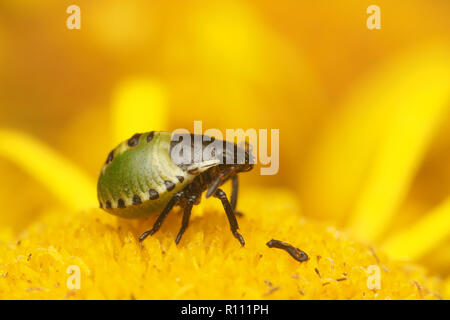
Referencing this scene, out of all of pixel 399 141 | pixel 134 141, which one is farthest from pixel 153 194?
pixel 399 141

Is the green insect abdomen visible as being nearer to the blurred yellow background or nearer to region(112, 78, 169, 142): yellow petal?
the blurred yellow background

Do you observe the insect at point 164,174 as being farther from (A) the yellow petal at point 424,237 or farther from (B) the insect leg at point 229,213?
(A) the yellow petal at point 424,237

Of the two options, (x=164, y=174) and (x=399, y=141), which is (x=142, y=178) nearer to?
(x=164, y=174)

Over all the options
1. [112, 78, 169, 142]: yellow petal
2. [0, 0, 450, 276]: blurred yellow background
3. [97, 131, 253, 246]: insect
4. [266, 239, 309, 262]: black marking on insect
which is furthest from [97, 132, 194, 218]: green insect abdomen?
[112, 78, 169, 142]: yellow petal

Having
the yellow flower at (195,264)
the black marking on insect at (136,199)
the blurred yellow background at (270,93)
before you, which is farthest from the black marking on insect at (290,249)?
the blurred yellow background at (270,93)

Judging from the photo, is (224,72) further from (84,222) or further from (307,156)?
(84,222)

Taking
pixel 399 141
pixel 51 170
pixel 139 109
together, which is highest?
pixel 139 109
